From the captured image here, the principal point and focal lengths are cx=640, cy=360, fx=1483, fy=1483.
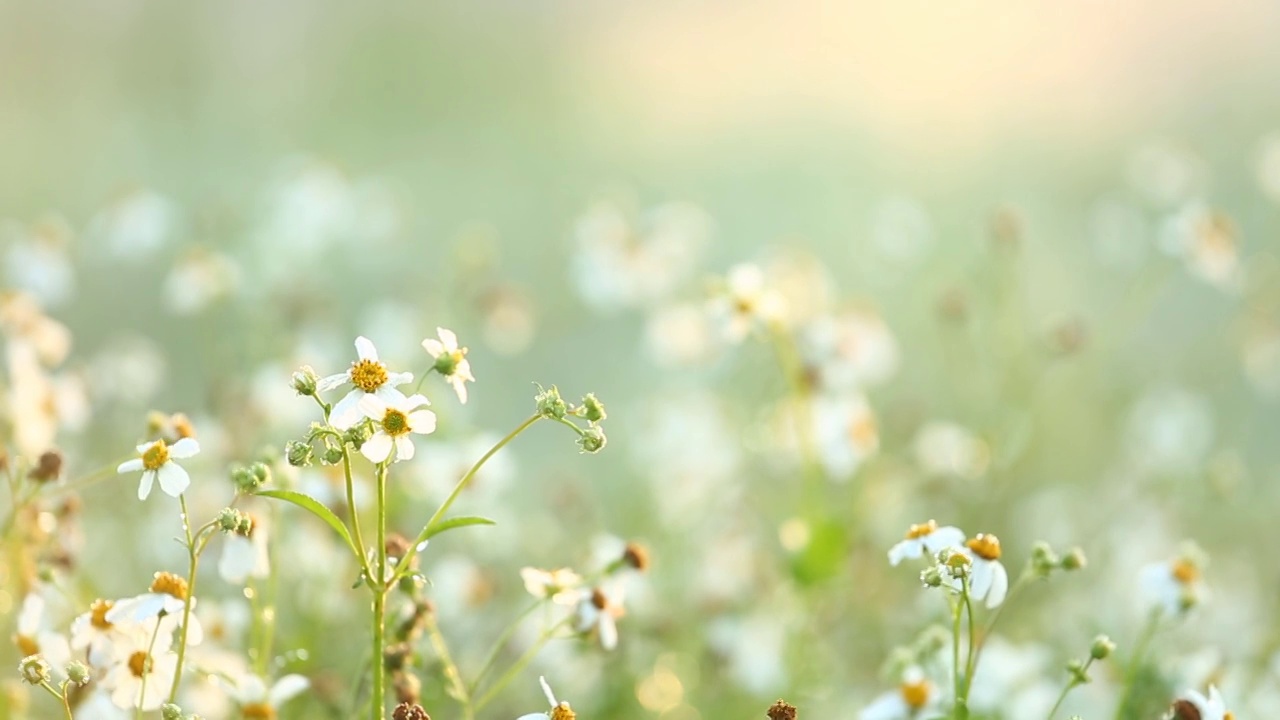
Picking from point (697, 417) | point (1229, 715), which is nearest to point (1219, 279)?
point (697, 417)

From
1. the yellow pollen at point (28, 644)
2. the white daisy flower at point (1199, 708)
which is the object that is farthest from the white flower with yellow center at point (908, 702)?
the yellow pollen at point (28, 644)

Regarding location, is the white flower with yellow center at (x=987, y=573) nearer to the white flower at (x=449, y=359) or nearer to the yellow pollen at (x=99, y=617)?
the white flower at (x=449, y=359)

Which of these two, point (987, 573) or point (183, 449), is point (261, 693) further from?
point (987, 573)

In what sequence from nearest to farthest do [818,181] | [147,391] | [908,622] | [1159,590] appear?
[1159,590], [908,622], [147,391], [818,181]

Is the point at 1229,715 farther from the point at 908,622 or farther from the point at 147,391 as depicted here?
the point at 147,391

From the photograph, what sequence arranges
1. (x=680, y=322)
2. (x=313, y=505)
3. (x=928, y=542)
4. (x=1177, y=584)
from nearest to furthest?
1. (x=313, y=505)
2. (x=928, y=542)
3. (x=1177, y=584)
4. (x=680, y=322)

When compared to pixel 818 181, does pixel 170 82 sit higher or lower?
higher

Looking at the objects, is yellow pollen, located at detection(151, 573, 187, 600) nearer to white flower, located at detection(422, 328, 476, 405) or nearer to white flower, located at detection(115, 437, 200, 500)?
white flower, located at detection(115, 437, 200, 500)

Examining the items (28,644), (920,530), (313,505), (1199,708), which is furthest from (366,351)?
(1199,708)
